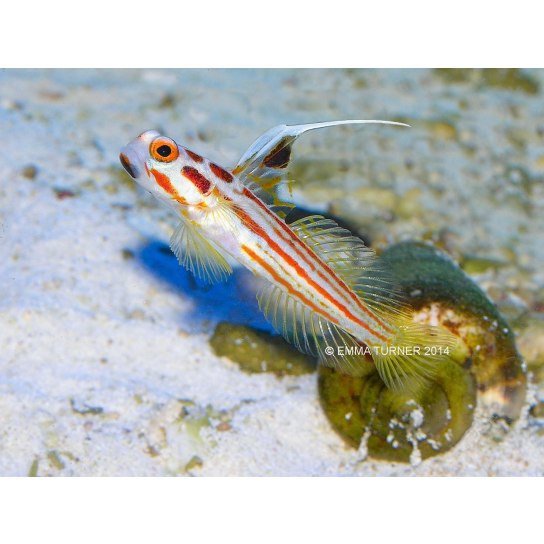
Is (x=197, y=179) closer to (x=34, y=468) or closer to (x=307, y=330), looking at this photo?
(x=307, y=330)

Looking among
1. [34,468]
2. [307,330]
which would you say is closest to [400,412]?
[307,330]

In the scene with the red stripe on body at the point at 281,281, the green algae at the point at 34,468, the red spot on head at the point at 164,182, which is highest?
the red spot on head at the point at 164,182

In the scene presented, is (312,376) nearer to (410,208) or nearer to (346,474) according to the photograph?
(346,474)

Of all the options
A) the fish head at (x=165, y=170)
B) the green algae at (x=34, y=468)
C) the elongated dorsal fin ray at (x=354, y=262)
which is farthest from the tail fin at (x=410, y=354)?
the green algae at (x=34, y=468)

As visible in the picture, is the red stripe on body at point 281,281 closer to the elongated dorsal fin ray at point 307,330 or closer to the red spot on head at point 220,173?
the elongated dorsal fin ray at point 307,330

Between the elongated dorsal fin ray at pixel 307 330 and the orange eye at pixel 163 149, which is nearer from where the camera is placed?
the orange eye at pixel 163 149

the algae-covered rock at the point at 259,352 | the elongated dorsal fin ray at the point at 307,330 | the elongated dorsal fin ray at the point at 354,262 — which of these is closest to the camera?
the elongated dorsal fin ray at the point at 354,262

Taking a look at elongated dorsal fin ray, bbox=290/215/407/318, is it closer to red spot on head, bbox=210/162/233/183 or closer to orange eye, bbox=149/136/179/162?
red spot on head, bbox=210/162/233/183
